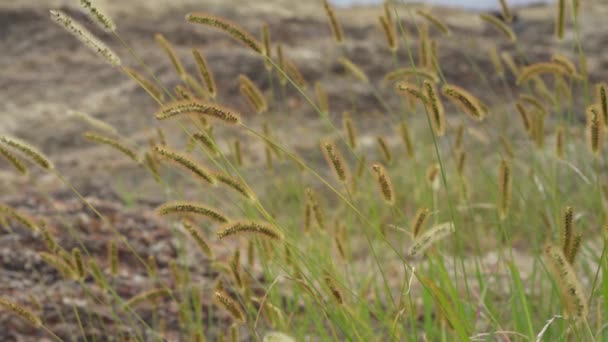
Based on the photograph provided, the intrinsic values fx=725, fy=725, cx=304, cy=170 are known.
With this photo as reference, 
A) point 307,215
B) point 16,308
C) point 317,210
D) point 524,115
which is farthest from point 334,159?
point 524,115

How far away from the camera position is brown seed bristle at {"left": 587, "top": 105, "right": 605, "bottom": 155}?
1549 mm

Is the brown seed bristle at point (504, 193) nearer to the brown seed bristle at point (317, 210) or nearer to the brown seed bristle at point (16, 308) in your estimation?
the brown seed bristle at point (317, 210)

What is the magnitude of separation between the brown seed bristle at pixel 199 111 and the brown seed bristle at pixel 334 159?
188 mm

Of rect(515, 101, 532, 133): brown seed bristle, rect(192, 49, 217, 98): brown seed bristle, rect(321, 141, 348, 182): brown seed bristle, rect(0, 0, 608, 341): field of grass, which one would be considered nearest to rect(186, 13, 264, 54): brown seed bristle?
rect(0, 0, 608, 341): field of grass

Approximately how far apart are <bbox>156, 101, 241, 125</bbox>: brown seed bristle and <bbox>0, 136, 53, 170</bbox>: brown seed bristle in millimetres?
402

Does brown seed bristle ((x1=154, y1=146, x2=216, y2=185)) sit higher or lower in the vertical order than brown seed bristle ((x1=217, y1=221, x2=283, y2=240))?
higher

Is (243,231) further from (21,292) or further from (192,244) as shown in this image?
(192,244)

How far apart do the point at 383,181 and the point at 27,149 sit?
822 millimetres

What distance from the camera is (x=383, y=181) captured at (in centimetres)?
155

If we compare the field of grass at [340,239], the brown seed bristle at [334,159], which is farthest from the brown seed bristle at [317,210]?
the brown seed bristle at [334,159]

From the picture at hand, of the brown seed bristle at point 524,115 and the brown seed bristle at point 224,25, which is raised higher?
the brown seed bristle at point 524,115

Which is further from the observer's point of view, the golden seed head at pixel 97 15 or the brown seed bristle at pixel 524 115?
the brown seed bristle at pixel 524 115

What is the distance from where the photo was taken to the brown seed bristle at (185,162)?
4.74ft

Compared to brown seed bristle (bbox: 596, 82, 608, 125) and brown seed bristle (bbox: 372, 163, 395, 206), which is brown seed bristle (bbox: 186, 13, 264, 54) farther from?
brown seed bristle (bbox: 596, 82, 608, 125)
